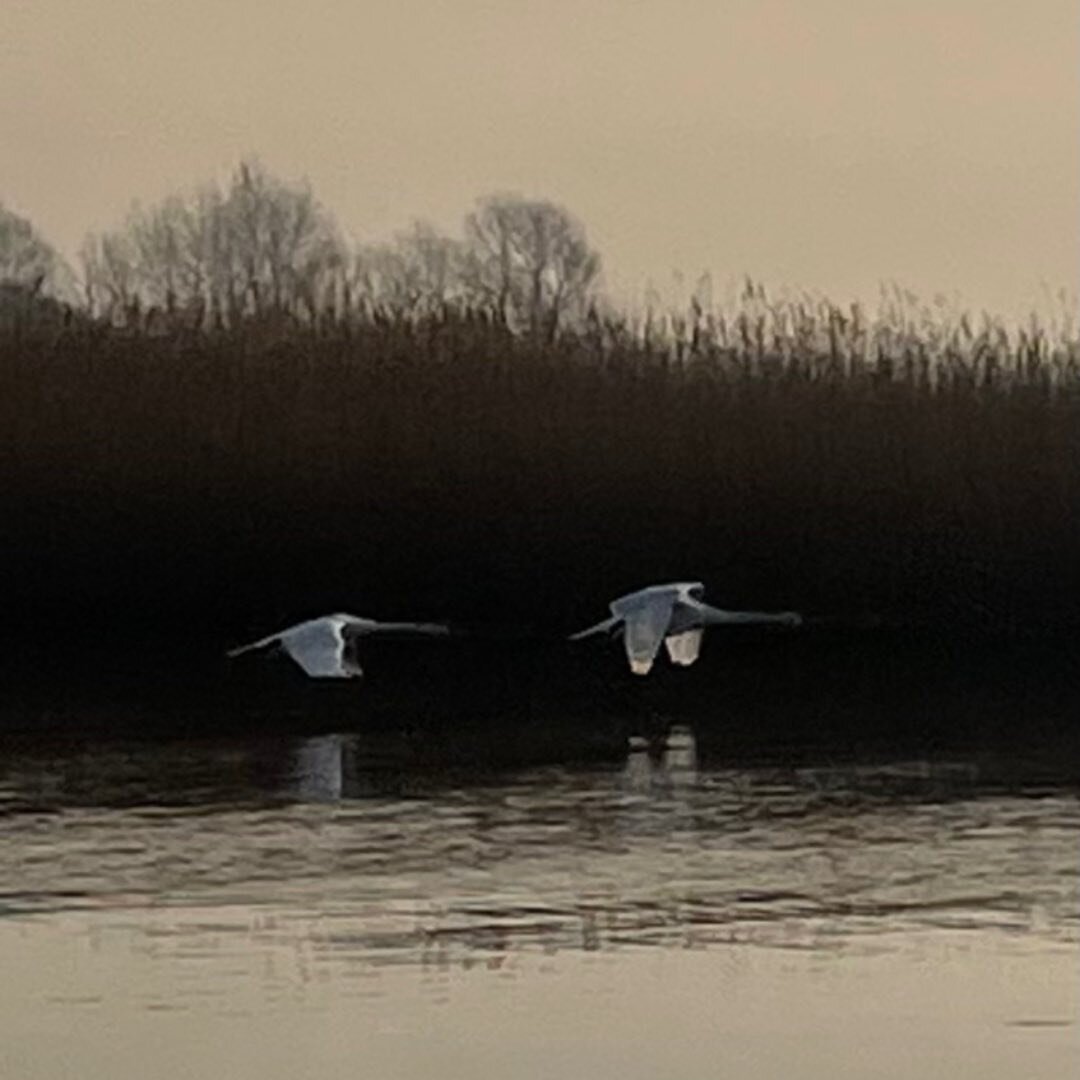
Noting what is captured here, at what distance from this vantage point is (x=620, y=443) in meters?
12.2

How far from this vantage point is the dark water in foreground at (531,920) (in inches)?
237

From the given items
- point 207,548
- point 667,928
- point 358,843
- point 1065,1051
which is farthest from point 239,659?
point 1065,1051

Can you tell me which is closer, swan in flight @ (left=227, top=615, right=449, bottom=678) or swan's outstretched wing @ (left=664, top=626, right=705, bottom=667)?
swan in flight @ (left=227, top=615, right=449, bottom=678)

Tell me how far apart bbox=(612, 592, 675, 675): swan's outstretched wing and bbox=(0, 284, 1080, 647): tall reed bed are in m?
1.38

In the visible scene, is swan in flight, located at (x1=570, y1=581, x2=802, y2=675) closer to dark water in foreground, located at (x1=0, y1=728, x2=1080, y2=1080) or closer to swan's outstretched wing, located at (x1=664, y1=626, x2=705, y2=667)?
swan's outstretched wing, located at (x1=664, y1=626, x2=705, y2=667)

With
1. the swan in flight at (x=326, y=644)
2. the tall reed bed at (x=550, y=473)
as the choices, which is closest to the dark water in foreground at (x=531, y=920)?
the swan in flight at (x=326, y=644)

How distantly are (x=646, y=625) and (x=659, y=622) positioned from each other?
44 millimetres

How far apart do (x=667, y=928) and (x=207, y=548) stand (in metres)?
5.39

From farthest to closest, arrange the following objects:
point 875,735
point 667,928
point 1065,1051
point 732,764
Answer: point 875,735, point 732,764, point 667,928, point 1065,1051

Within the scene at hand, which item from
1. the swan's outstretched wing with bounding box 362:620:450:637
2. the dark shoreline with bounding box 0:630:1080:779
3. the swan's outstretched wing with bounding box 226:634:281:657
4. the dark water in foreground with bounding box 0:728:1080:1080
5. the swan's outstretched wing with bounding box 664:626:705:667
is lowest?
the dark water in foreground with bounding box 0:728:1080:1080

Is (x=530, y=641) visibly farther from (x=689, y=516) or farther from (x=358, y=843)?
(x=358, y=843)

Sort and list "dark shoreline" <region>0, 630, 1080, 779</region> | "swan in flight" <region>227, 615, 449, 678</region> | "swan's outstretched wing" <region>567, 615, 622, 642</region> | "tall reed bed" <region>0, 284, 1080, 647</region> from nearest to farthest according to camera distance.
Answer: "dark shoreline" <region>0, 630, 1080, 779</region>, "swan in flight" <region>227, 615, 449, 678</region>, "swan's outstretched wing" <region>567, 615, 622, 642</region>, "tall reed bed" <region>0, 284, 1080, 647</region>

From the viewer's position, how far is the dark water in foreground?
19.7 ft

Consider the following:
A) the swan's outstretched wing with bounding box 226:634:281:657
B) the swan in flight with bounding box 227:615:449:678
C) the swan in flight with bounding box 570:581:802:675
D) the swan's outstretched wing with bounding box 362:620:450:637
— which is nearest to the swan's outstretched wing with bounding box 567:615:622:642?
the swan in flight with bounding box 570:581:802:675
